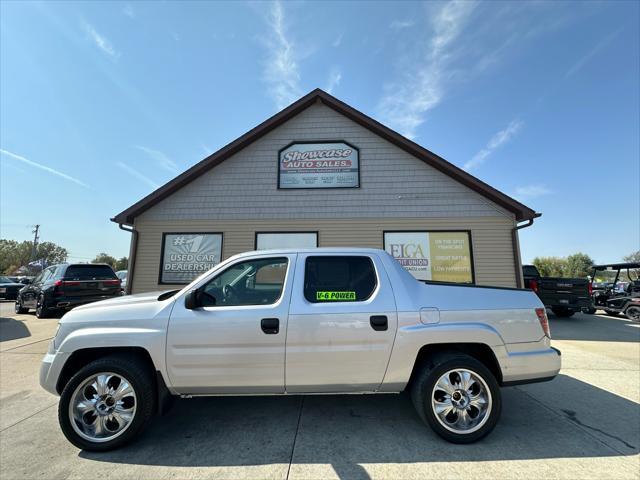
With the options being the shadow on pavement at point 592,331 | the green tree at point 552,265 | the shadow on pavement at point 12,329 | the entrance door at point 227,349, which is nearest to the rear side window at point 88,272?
the shadow on pavement at point 12,329

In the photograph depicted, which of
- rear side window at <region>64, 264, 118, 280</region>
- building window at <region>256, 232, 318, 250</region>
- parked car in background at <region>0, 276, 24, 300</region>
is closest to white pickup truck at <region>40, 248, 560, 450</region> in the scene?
building window at <region>256, 232, 318, 250</region>

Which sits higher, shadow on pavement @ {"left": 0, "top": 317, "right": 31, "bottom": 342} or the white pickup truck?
the white pickup truck

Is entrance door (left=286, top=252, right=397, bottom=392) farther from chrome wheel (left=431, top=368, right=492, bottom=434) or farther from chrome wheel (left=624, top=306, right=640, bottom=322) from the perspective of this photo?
chrome wheel (left=624, top=306, right=640, bottom=322)

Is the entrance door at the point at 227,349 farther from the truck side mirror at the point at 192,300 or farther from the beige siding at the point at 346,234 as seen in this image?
the beige siding at the point at 346,234

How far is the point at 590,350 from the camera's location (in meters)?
6.17

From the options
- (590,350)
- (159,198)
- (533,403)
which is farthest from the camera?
(159,198)

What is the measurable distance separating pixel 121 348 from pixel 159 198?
24.8ft

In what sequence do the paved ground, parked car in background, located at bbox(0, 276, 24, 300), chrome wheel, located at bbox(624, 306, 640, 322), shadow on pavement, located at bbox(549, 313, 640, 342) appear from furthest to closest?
parked car in background, located at bbox(0, 276, 24, 300)
chrome wheel, located at bbox(624, 306, 640, 322)
shadow on pavement, located at bbox(549, 313, 640, 342)
the paved ground

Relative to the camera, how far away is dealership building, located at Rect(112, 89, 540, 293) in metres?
8.76

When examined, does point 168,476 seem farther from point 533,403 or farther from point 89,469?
point 533,403

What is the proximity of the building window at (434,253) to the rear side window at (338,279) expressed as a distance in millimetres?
5825

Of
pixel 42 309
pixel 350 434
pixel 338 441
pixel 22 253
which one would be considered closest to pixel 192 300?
pixel 338 441

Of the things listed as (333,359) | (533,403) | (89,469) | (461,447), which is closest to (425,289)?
(333,359)

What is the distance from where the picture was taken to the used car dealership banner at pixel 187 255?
355 inches
